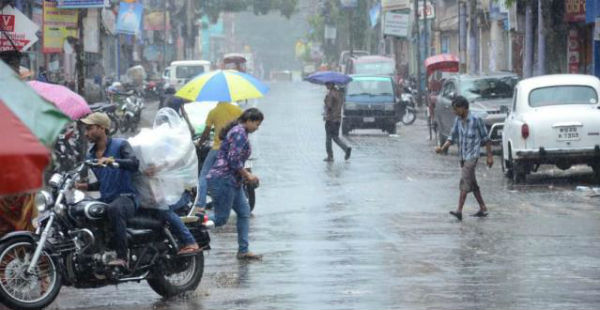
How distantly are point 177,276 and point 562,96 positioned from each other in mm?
12362

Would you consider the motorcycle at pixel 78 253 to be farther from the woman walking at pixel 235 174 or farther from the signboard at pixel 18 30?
the signboard at pixel 18 30

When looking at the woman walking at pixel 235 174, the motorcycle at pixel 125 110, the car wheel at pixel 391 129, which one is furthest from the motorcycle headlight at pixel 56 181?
the car wheel at pixel 391 129

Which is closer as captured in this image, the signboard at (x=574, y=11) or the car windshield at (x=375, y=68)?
the signboard at (x=574, y=11)

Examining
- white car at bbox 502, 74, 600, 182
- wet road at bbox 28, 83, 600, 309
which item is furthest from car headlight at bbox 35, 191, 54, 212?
white car at bbox 502, 74, 600, 182

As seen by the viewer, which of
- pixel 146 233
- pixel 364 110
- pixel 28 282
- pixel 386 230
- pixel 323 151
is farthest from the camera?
pixel 364 110

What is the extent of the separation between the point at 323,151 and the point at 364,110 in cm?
661

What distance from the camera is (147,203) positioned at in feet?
36.1

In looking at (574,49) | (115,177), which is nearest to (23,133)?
(115,177)

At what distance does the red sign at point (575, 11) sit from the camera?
34938 mm

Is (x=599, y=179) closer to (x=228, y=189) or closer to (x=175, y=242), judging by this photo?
(x=228, y=189)

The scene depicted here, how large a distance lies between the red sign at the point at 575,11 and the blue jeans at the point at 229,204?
2263cm

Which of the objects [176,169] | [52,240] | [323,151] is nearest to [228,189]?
[176,169]

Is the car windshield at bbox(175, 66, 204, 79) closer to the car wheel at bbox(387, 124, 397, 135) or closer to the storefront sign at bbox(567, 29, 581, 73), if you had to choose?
the car wheel at bbox(387, 124, 397, 135)

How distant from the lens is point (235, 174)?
1369 centimetres
